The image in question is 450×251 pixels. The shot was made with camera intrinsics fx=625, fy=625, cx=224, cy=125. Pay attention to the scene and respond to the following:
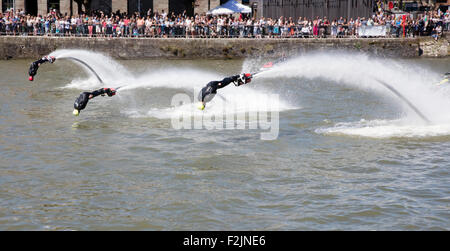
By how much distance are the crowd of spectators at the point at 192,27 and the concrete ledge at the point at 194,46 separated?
948 mm

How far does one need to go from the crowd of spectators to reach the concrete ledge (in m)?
0.95

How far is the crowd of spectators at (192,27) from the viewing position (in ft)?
188

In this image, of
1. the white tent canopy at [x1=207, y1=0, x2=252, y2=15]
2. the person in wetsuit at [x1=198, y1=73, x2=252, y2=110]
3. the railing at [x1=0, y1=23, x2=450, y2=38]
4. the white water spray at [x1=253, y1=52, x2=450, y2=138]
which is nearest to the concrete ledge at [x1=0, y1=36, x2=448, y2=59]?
the railing at [x1=0, y1=23, x2=450, y2=38]

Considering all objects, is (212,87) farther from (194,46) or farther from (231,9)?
(231,9)

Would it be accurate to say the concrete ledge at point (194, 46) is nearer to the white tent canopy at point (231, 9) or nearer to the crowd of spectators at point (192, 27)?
the crowd of spectators at point (192, 27)

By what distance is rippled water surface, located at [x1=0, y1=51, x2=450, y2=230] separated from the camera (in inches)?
627

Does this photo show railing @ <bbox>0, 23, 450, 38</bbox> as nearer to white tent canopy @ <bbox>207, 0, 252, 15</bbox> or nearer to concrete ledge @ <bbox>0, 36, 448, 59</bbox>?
concrete ledge @ <bbox>0, 36, 448, 59</bbox>

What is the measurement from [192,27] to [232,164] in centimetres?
3925

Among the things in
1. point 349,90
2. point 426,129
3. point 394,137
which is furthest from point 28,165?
point 349,90

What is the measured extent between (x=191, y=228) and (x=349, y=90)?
25396 millimetres

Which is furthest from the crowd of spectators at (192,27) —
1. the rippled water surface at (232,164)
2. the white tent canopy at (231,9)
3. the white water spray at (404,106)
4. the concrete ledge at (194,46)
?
the white water spray at (404,106)

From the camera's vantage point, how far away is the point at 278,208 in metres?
16.4
